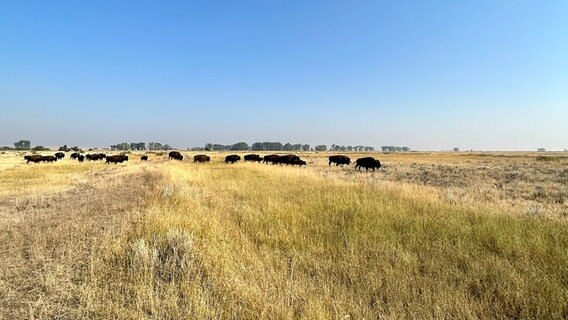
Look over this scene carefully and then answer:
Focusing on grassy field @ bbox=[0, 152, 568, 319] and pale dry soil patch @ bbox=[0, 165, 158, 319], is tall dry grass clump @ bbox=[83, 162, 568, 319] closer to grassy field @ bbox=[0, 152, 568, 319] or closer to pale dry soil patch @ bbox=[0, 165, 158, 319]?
grassy field @ bbox=[0, 152, 568, 319]

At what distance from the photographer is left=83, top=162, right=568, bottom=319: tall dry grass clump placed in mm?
4109

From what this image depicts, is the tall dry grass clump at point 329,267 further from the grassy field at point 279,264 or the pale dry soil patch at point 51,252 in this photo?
the pale dry soil patch at point 51,252

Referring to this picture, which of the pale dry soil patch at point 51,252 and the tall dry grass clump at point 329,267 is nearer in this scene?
the pale dry soil patch at point 51,252

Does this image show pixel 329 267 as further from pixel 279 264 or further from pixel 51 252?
pixel 51 252

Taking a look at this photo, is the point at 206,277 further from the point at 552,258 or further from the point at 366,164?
the point at 366,164

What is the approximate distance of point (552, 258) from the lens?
19.4 feet

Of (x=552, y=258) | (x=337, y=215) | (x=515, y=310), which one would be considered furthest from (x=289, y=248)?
(x=552, y=258)

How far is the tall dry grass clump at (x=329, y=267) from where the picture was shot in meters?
4.11

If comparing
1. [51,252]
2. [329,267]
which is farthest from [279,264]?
[51,252]

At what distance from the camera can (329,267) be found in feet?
18.6

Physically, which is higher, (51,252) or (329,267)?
(51,252)

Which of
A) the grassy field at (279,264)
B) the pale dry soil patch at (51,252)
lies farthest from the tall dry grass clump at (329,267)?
the pale dry soil patch at (51,252)

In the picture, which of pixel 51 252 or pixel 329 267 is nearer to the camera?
pixel 51 252

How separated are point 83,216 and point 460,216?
9.60 metres
